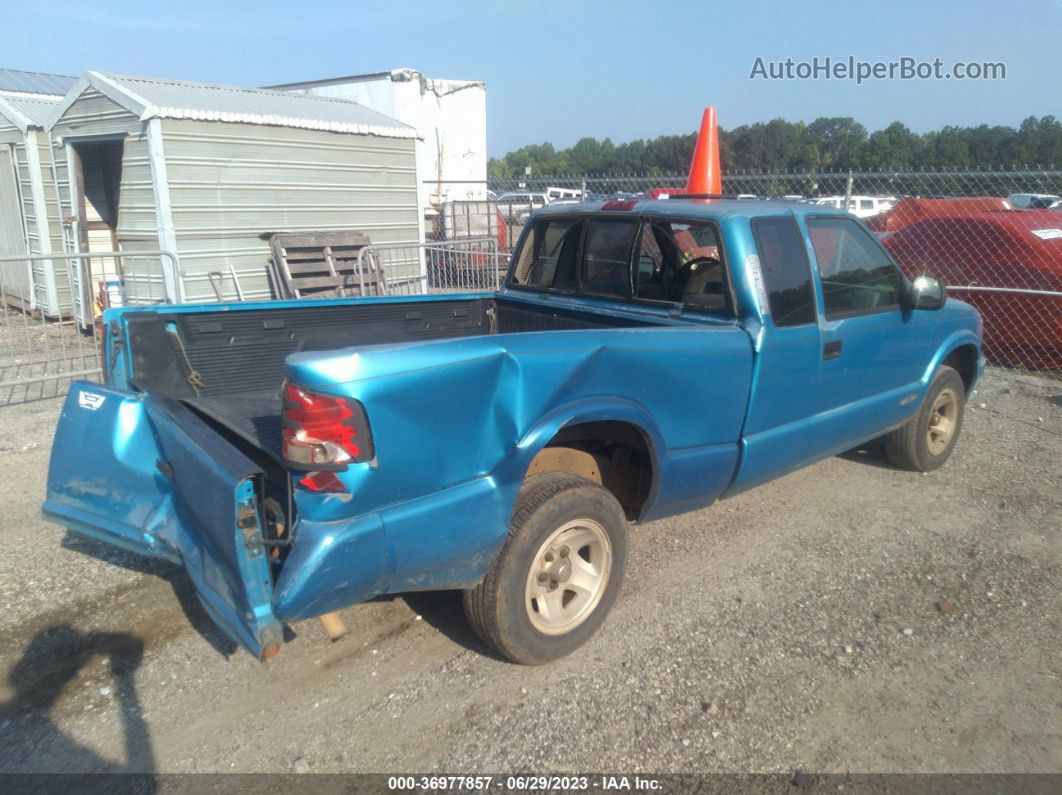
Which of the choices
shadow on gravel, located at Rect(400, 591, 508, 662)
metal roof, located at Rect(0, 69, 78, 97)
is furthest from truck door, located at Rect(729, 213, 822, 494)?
metal roof, located at Rect(0, 69, 78, 97)

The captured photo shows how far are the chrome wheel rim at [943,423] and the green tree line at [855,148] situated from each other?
386cm

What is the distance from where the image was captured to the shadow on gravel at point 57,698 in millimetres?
2826

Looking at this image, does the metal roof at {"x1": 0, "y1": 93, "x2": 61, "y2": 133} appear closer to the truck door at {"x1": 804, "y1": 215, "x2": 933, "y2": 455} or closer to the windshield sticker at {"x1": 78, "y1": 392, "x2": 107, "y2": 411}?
the windshield sticker at {"x1": 78, "y1": 392, "x2": 107, "y2": 411}

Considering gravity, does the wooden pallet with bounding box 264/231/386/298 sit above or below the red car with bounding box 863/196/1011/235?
below

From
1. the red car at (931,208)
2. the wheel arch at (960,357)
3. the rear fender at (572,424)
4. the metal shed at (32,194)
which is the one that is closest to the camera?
the rear fender at (572,424)

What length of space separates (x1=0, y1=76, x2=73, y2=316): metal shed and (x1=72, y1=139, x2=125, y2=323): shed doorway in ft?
1.51

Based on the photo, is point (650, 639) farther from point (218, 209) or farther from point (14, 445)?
point (218, 209)

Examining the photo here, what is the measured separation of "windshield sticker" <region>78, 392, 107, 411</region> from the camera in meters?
3.41

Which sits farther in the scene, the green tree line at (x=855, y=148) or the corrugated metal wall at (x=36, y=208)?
the green tree line at (x=855, y=148)

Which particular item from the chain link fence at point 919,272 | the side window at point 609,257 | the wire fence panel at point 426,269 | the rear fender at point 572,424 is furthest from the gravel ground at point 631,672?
the wire fence panel at point 426,269

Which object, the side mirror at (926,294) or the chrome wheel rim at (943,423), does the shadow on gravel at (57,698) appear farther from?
the chrome wheel rim at (943,423)

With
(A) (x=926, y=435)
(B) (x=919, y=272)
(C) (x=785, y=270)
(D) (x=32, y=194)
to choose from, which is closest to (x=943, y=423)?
(A) (x=926, y=435)

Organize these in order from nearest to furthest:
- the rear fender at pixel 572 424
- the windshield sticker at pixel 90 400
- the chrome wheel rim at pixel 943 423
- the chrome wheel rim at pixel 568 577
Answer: the rear fender at pixel 572 424 < the chrome wheel rim at pixel 568 577 < the windshield sticker at pixel 90 400 < the chrome wheel rim at pixel 943 423

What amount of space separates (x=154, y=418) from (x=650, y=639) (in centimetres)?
230
